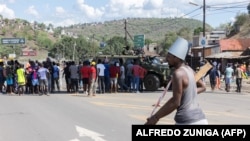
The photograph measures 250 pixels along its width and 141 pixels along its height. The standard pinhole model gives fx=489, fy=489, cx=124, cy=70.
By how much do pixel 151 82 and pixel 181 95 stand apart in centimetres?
2076

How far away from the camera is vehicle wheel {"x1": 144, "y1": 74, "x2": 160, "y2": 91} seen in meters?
25.4

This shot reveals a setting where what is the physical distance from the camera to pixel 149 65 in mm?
26016

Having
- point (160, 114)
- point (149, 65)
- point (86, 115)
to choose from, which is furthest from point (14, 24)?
point (160, 114)

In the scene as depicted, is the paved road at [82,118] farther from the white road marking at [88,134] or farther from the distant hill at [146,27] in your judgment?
the distant hill at [146,27]

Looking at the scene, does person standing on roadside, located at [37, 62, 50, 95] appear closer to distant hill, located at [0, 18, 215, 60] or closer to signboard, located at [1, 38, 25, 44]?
signboard, located at [1, 38, 25, 44]

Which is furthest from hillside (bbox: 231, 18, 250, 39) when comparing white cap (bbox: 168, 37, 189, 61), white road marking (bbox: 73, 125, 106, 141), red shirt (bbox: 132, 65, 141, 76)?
white cap (bbox: 168, 37, 189, 61)

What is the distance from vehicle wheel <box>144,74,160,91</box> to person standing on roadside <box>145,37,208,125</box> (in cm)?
2033

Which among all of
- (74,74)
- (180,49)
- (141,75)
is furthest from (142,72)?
(180,49)

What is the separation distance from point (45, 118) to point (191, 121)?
9.45m

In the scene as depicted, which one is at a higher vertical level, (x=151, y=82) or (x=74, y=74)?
(x=74, y=74)

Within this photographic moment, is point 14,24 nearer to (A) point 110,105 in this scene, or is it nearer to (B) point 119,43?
(B) point 119,43

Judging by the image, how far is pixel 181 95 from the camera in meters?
4.88

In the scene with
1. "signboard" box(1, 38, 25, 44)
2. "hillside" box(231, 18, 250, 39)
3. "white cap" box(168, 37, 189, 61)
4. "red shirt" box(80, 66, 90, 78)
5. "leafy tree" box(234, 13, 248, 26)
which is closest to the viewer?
"white cap" box(168, 37, 189, 61)

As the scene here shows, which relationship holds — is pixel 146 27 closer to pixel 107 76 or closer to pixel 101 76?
pixel 107 76
